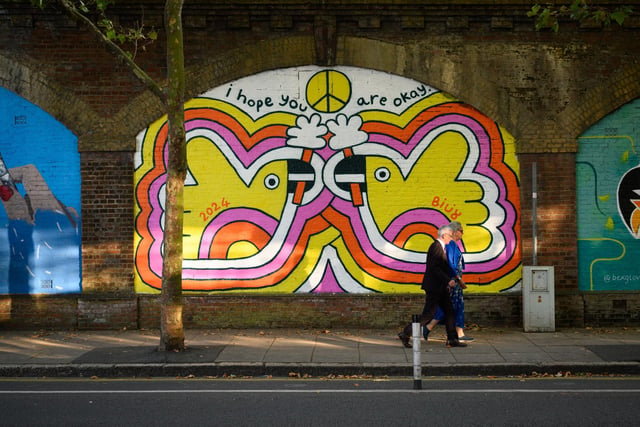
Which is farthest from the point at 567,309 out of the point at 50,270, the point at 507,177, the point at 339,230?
the point at 50,270

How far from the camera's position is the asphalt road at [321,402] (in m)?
6.79

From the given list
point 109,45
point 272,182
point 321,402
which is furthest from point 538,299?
point 109,45

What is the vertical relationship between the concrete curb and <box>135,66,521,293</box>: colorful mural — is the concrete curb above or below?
below

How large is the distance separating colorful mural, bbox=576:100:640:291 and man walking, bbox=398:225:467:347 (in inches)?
123

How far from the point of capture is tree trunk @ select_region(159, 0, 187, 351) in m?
9.88

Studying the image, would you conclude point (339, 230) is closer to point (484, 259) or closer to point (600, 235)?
point (484, 259)

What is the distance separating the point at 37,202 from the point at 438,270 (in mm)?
7120

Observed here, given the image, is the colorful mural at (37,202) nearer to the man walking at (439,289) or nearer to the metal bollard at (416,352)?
the man walking at (439,289)

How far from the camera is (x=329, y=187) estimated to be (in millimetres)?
12352

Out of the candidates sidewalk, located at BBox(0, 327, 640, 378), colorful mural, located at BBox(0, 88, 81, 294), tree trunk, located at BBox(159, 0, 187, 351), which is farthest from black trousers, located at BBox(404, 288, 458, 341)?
colorful mural, located at BBox(0, 88, 81, 294)

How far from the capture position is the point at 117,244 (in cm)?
1232

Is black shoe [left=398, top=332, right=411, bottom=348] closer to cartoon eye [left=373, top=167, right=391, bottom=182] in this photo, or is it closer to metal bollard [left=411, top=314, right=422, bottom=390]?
metal bollard [left=411, top=314, right=422, bottom=390]

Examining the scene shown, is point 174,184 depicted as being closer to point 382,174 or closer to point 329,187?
point 329,187

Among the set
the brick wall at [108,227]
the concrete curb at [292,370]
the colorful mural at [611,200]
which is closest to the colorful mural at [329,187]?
the brick wall at [108,227]
